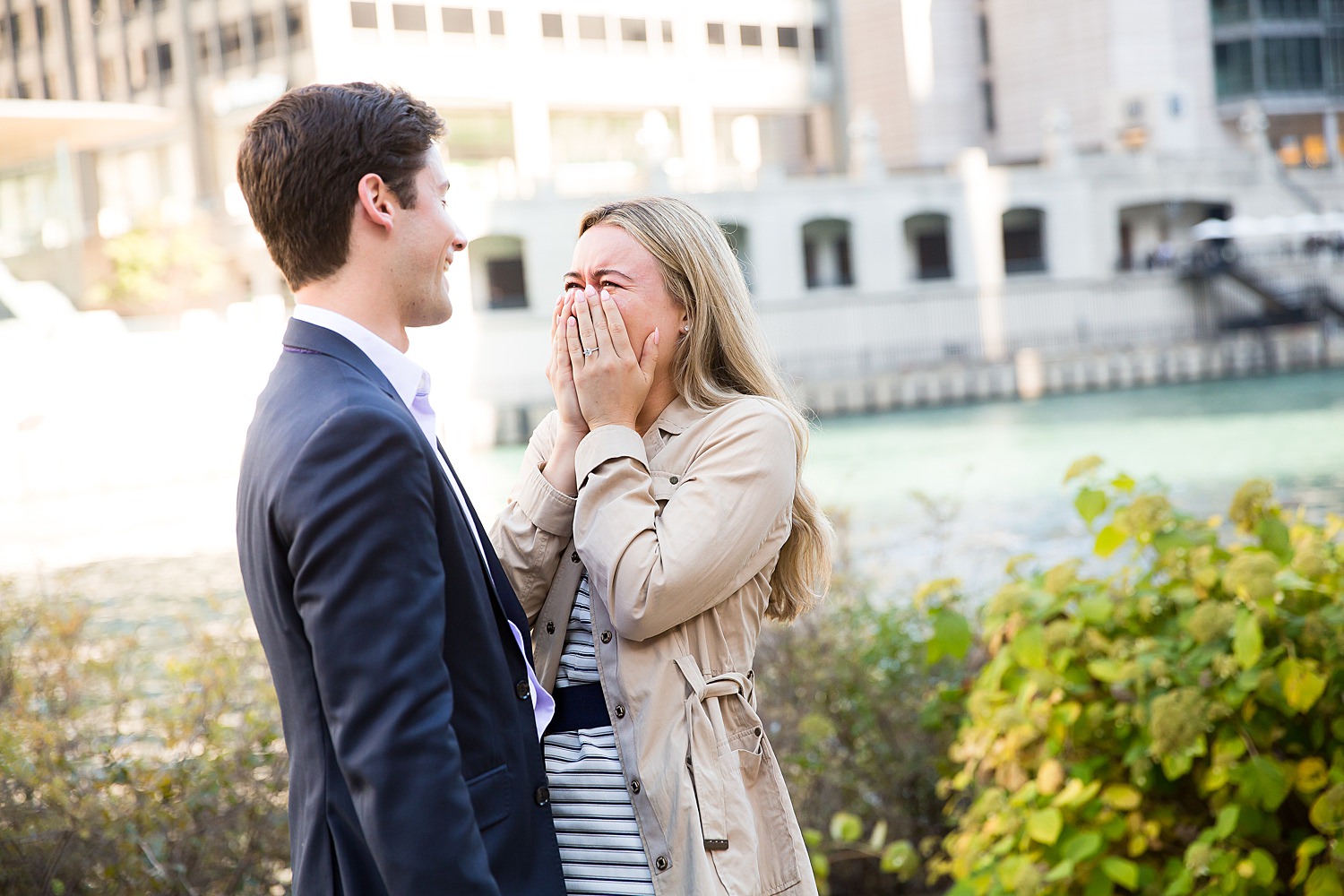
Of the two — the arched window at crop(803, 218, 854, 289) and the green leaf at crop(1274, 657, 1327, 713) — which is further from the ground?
the arched window at crop(803, 218, 854, 289)

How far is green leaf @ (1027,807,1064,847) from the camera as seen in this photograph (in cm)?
275

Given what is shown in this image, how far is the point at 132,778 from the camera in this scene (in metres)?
3.18

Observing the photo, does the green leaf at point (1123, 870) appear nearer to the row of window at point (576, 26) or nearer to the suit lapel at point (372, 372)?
the suit lapel at point (372, 372)

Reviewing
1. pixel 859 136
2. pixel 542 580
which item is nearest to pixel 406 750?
pixel 542 580

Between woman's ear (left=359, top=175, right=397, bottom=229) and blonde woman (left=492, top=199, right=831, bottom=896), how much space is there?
41 cm

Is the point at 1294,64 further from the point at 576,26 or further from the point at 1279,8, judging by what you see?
the point at 576,26

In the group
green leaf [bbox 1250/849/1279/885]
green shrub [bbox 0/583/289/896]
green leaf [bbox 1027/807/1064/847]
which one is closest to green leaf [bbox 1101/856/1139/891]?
green leaf [bbox 1027/807/1064/847]

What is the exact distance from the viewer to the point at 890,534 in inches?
472

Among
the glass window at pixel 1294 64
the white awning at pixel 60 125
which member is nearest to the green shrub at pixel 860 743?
the white awning at pixel 60 125

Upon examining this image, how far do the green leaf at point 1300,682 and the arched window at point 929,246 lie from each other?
44.5 m

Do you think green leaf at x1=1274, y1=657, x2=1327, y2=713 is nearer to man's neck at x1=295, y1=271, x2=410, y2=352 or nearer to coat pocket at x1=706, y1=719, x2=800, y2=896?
coat pocket at x1=706, y1=719, x2=800, y2=896

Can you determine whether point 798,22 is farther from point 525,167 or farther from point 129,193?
point 129,193

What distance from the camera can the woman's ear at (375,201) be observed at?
1.66 metres

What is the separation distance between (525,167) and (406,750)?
1802 inches
